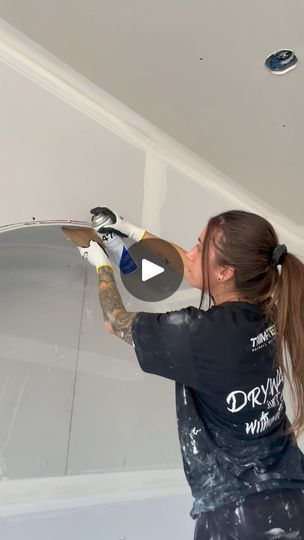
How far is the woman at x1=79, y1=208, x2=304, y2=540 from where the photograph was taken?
3.41 ft

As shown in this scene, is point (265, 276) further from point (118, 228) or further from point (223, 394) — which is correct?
point (118, 228)

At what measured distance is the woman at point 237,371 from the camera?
3.41ft

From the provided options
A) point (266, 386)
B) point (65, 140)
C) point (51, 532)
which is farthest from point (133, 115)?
point (51, 532)

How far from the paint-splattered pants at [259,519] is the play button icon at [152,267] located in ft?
2.26

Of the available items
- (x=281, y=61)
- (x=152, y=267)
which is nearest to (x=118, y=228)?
(x=152, y=267)

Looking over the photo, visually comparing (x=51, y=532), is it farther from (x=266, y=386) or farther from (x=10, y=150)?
(x=10, y=150)

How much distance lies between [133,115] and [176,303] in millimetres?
711

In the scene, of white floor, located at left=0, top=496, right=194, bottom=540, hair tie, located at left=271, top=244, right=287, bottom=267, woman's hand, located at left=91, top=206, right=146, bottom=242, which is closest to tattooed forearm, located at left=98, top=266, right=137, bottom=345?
woman's hand, located at left=91, top=206, right=146, bottom=242

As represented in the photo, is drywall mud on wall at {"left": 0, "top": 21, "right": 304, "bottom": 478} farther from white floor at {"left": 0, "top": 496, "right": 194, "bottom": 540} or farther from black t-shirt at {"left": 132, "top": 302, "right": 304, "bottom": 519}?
black t-shirt at {"left": 132, "top": 302, "right": 304, "bottom": 519}

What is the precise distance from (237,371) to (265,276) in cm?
25

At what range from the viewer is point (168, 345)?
40.3 inches

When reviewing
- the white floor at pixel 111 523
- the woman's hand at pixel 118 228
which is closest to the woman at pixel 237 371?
the woman's hand at pixel 118 228

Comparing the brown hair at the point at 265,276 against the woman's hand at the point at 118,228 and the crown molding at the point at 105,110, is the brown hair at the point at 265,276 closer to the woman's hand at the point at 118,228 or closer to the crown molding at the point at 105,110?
the woman's hand at the point at 118,228

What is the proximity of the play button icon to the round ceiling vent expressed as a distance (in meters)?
0.65
